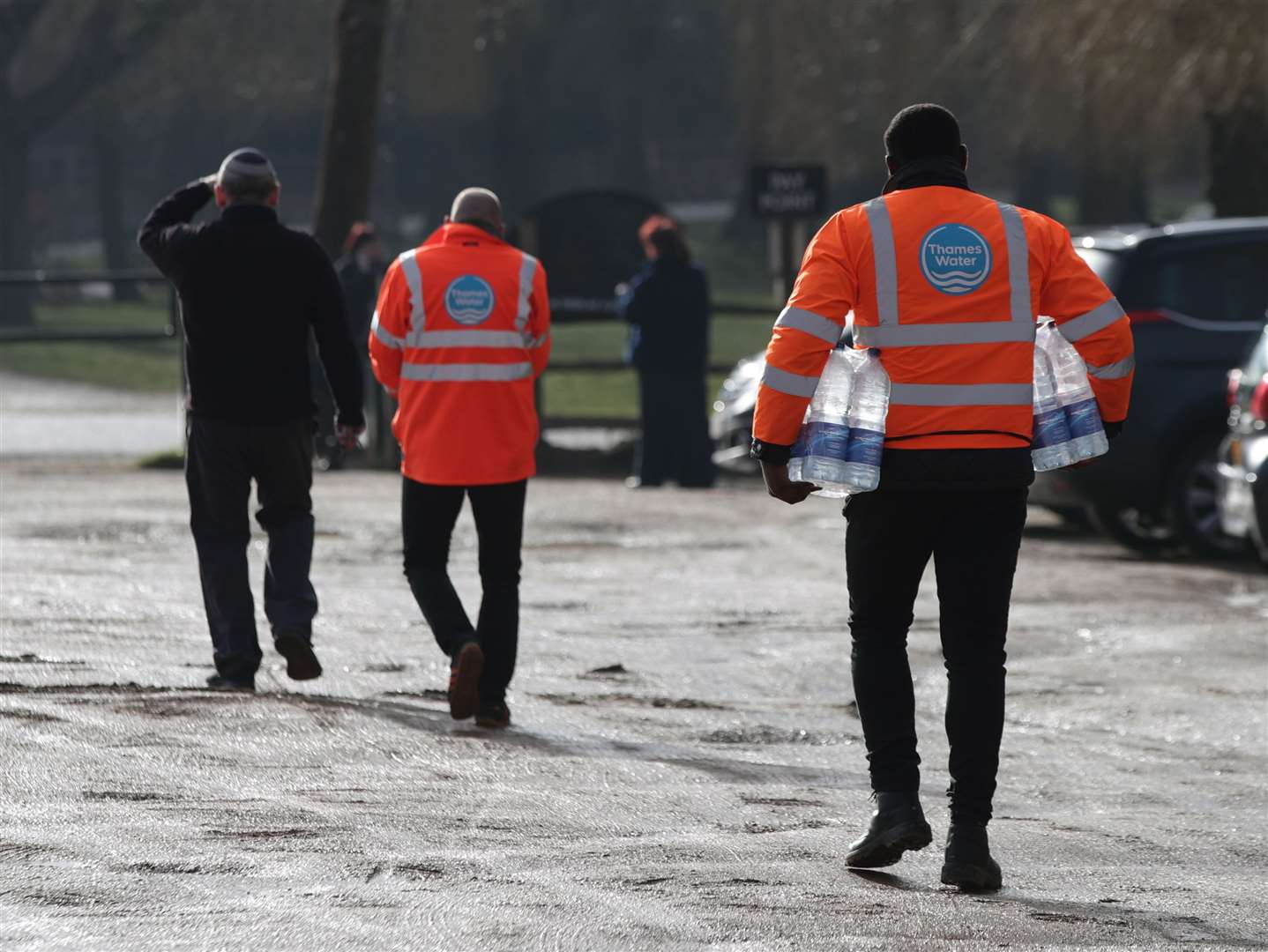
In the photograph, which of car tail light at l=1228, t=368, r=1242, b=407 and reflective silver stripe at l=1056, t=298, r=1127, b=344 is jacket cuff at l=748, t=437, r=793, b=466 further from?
car tail light at l=1228, t=368, r=1242, b=407

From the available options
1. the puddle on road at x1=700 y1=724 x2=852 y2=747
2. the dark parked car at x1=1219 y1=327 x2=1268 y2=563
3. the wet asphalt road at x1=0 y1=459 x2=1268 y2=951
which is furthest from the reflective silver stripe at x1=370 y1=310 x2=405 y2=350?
the dark parked car at x1=1219 y1=327 x2=1268 y2=563

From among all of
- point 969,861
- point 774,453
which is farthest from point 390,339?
point 969,861

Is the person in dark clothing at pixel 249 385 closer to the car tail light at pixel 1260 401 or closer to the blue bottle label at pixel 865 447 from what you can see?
the blue bottle label at pixel 865 447

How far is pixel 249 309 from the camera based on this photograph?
27.3ft

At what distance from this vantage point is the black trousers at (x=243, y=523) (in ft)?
27.6

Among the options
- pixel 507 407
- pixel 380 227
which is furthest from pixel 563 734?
pixel 380 227

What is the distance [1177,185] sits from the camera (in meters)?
65.8

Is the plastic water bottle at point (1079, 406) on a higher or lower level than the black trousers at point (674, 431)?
higher

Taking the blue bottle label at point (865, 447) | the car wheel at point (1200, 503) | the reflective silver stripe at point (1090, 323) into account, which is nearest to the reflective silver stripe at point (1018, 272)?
the reflective silver stripe at point (1090, 323)

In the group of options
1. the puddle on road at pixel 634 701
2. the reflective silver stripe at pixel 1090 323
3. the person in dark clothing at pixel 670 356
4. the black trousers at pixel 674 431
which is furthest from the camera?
the black trousers at pixel 674 431

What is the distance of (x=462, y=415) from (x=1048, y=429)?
2.71 metres

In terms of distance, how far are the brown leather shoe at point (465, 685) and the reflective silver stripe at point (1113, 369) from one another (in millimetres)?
2713

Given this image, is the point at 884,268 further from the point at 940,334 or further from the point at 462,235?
the point at 462,235

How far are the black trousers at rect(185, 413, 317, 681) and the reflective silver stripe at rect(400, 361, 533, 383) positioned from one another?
50cm
